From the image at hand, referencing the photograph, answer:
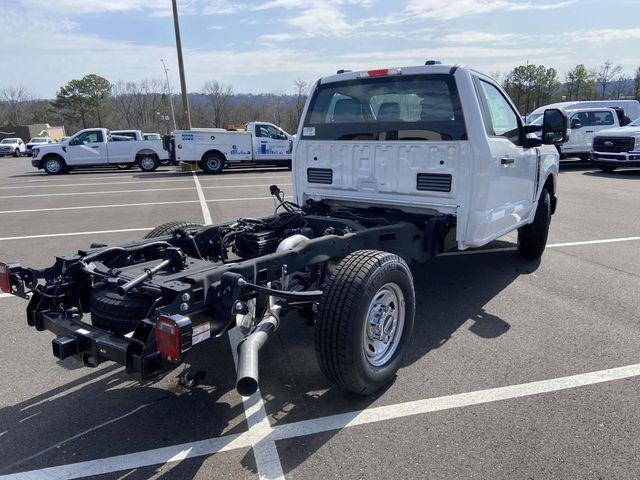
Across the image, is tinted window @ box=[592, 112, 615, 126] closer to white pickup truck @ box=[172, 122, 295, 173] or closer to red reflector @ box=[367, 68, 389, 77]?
white pickup truck @ box=[172, 122, 295, 173]

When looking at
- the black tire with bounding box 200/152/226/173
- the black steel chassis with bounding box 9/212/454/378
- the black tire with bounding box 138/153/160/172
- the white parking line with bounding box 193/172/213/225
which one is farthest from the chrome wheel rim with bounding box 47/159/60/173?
the black steel chassis with bounding box 9/212/454/378

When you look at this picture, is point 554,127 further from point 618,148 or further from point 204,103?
point 204,103

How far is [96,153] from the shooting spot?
71.8ft

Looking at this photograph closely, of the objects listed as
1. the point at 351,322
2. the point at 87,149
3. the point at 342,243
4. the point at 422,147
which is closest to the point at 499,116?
the point at 422,147

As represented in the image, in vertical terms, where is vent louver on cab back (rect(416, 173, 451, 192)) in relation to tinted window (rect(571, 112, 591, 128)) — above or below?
below

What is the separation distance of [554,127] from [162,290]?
460 cm

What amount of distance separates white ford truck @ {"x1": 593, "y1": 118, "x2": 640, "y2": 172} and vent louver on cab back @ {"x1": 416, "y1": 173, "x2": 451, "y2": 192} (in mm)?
15422

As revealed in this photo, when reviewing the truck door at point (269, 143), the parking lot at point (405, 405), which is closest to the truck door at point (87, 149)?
the truck door at point (269, 143)

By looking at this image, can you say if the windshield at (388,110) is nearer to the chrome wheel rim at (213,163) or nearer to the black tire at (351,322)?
the black tire at (351,322)

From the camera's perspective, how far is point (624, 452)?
2.80 meters

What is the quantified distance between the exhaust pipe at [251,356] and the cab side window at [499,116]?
2776mm

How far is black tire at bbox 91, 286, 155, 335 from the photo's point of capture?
10.1 feet

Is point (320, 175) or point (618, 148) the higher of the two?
point (320, 175)

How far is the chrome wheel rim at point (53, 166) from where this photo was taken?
21.7 meters
